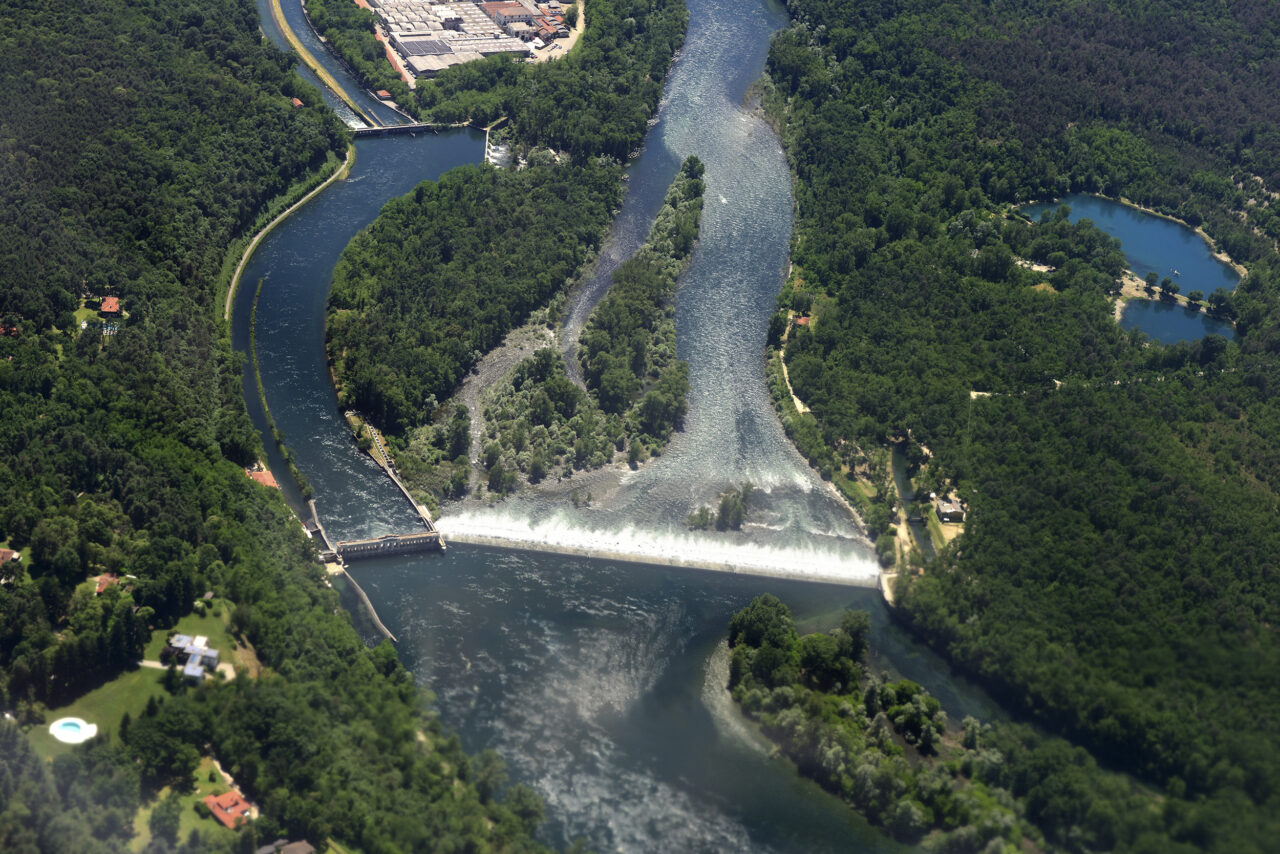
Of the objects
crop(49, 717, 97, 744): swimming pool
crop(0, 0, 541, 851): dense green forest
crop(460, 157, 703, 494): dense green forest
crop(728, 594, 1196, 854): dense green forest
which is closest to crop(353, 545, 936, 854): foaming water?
crop(728, 594, 1196, 854): dense green forest

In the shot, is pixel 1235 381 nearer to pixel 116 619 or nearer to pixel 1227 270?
pixel 1227 270

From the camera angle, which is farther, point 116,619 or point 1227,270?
point 1227,270

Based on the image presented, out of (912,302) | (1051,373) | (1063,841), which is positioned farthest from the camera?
(912,302)

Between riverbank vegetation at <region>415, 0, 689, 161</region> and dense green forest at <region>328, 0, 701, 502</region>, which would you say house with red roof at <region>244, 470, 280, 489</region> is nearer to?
dense green forest at <region>328, 0, 701, 502</region>

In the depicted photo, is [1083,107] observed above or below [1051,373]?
above

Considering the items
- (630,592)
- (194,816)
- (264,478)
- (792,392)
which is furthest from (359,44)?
(194,816)

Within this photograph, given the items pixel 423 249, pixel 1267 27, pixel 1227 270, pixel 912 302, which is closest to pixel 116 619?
pixel 423 249

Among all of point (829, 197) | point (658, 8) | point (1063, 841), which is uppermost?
point (658, 8)
